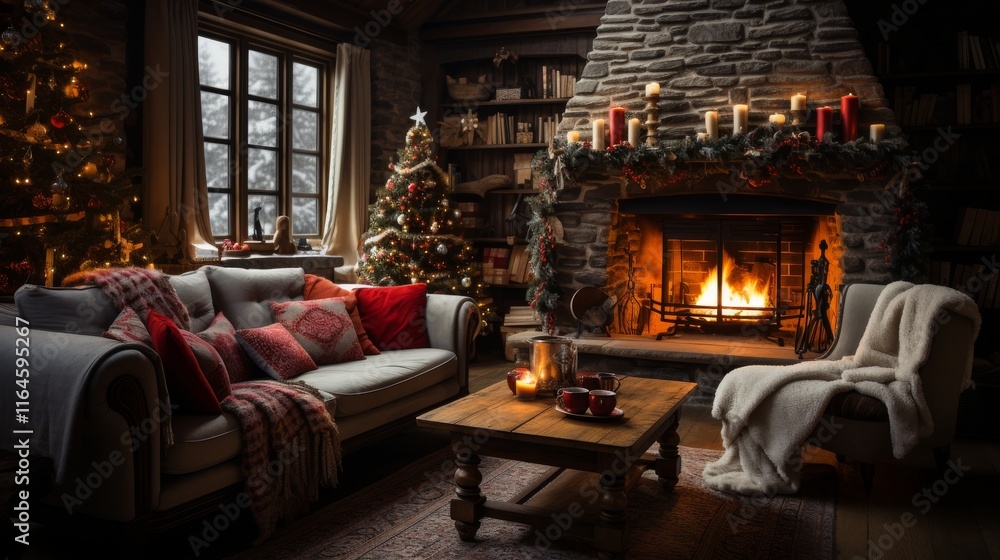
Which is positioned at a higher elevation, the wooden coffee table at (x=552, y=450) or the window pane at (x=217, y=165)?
the window pane at (x=217, y=165)

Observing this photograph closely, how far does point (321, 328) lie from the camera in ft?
12.6

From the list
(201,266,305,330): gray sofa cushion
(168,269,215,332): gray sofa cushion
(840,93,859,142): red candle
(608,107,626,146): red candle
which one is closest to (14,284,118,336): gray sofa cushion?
(168,269,215,332): gray sofa cushion

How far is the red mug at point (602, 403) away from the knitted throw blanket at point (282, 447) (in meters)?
1.06

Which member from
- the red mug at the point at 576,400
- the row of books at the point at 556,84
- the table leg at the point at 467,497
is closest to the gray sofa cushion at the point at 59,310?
the table leg at the point at 467,497

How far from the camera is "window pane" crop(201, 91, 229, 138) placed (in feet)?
17.8

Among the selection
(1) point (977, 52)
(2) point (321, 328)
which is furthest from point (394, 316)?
(1) point (977, 52)

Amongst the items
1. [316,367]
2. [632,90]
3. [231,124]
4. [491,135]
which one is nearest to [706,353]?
[632,90]

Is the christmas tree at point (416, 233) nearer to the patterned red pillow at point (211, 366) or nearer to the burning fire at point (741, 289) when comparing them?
the burning fire at point (741, 289)

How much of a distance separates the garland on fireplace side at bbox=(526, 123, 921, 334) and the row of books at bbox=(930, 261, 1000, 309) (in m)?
0.93

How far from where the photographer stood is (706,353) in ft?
16.4

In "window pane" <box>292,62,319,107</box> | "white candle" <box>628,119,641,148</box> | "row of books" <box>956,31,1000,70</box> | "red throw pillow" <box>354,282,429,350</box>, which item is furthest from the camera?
"window pane" <box>292,62,319,107</box>

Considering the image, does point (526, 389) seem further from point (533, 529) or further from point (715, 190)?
point (715, 190)

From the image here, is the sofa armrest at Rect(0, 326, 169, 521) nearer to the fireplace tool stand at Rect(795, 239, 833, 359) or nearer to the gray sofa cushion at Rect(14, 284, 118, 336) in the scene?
the gray sofa cushion at Rect(14, 284, 118, 336)

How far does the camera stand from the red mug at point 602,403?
2797mm
